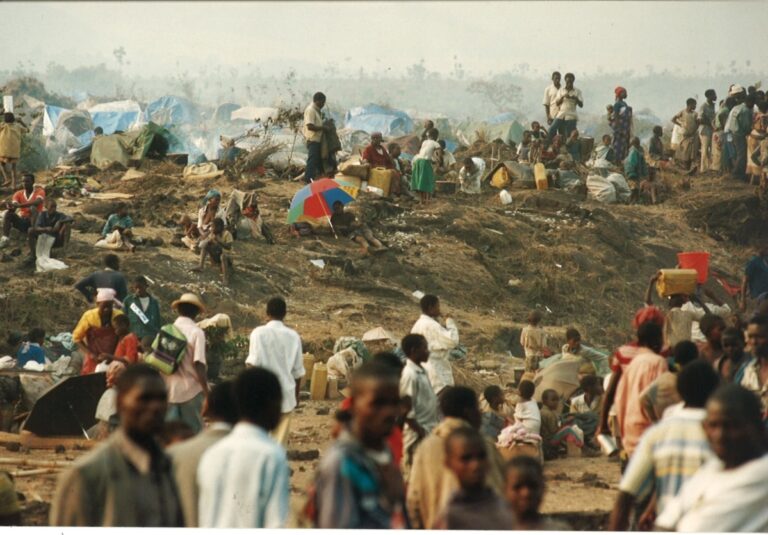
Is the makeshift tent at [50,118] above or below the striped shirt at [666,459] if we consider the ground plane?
above

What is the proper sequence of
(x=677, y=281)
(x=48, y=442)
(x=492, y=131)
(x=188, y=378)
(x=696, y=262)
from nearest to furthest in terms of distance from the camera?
(x=188, y=378)
(x=48, y=442)
(x=677, y=281)
(x=696, y=262)
(x=492, y=131)

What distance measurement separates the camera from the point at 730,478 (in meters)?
5.89

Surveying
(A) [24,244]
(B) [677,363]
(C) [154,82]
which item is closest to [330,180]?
(A) [24,244]

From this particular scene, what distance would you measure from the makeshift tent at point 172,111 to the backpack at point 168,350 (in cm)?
1239

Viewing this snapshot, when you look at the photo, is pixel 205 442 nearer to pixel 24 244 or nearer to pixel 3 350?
pixel 3 350

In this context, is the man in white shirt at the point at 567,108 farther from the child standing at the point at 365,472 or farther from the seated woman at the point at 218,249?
the child standing at the point at 365,472

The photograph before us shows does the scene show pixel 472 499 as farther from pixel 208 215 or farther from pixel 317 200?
pixel 317 200

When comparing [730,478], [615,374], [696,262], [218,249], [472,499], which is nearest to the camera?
[472,499]

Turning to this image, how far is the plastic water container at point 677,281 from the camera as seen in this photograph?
40.7ft

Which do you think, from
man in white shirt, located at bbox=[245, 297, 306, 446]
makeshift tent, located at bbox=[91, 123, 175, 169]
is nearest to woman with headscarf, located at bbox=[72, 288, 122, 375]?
man in white shirt, located at bbox=[245, 297, 306, 446]

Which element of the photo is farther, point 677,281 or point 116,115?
point 116,115

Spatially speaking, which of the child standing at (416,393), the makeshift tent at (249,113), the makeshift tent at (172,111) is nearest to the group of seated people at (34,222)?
the makeshift tent at (172,111)

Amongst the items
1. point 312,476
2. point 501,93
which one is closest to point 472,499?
point 312,476

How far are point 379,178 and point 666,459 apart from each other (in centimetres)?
1136
